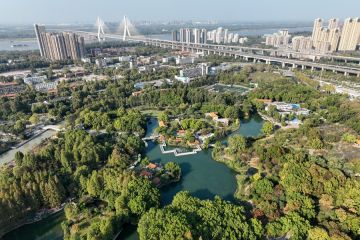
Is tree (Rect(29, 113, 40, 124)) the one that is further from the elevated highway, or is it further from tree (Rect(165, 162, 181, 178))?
the elevated highway

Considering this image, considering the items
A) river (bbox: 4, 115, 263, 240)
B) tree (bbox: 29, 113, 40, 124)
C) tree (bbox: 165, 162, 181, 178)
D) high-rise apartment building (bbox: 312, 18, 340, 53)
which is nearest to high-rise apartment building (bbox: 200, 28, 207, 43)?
high-rise apartment building (bbox: 312, 18, 340, 53)

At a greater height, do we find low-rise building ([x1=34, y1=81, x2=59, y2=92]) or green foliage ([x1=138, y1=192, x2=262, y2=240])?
green foliage ([x1=138, y1=192, x2=262, y2=240])

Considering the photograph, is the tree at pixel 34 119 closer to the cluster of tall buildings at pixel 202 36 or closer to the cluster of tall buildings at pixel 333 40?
the cluster of tall buildings at pixel 333 40

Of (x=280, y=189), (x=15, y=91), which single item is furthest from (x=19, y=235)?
(x=15, y=91)

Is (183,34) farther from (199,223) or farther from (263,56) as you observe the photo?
(199,223)

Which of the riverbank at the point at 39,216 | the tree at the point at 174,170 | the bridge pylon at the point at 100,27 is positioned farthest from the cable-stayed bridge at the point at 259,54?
the riverbank at the point at 39,216

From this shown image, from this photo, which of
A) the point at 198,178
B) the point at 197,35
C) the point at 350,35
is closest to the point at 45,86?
the point at 198,178
